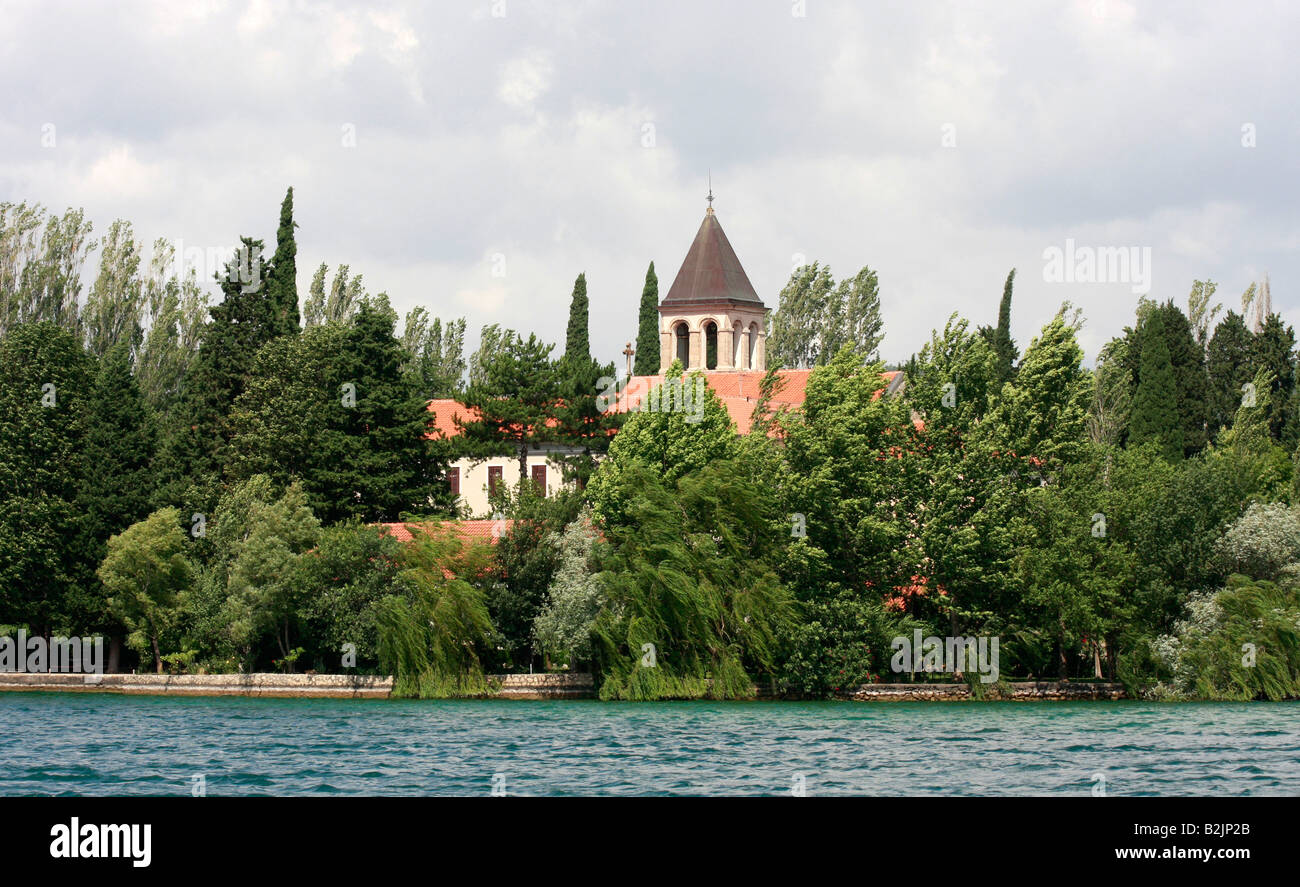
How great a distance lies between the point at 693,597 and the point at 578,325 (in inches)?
1284

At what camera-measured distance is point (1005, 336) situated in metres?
64.6

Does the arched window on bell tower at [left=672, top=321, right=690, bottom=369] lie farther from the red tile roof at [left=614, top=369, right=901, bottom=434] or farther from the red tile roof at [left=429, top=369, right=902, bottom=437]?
the red tile roof at [left=614, top=369, right=901, bottom=434]

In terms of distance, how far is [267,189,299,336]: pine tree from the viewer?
5359 cm

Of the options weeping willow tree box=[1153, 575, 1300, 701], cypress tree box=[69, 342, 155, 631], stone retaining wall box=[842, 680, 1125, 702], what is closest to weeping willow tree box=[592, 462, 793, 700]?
stone retaining wall box=[842, 680, 1125, 702]

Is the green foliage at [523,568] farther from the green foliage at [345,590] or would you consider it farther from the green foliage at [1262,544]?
the green foliage at [1262,544]

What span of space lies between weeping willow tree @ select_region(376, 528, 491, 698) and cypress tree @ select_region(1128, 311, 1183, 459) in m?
29.8

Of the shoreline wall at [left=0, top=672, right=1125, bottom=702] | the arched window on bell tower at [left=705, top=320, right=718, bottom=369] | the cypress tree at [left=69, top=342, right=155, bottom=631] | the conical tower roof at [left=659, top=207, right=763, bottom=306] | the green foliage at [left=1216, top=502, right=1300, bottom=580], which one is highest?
the conical tower roof at [left=659, top=207, right=763, bottom=306]

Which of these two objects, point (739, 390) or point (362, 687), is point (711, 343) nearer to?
point (739, 390)

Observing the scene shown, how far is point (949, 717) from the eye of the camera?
32625 mm

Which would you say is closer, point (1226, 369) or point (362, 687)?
point (362, 687)

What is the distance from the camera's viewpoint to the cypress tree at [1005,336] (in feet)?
209

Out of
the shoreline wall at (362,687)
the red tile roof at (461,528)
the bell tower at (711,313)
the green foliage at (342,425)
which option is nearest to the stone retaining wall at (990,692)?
the shoreline wall at (362,687)

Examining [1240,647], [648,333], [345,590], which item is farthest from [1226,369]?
[345,590]
